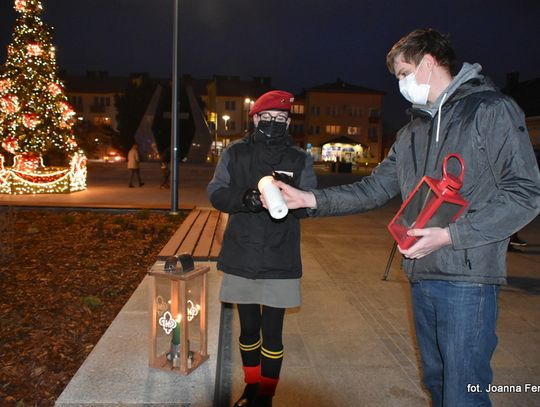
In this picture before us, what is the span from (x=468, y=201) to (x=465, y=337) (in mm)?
570

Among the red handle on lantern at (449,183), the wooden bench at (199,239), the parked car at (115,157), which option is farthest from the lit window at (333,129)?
the red handle on lantern at (449,183)

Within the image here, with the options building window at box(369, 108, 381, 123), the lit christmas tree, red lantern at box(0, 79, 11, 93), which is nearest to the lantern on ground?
the lit christmas tree

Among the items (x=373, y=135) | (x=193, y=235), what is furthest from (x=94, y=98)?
(x=193, y=235)

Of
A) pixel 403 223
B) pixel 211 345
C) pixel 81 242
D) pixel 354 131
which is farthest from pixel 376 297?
pixel 354 131

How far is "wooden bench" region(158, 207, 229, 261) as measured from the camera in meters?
6.03

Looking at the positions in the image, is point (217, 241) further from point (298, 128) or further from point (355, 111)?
point (298, 128)

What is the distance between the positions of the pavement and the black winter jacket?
915 mm

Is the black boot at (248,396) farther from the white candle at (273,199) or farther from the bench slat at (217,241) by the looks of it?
the bench slat at (217,241)

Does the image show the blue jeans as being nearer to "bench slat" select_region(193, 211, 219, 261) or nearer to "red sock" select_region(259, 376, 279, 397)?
"red sock" select_region(259, 376, 279, 397)

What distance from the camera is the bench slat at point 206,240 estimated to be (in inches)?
237

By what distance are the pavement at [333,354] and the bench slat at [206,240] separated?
0.93 feet

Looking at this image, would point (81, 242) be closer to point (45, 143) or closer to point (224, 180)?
point (224, 180)

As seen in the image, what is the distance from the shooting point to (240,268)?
3135 millimetres

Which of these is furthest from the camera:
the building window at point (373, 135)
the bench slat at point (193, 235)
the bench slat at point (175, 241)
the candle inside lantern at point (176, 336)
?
the building window at point (373, 135)
